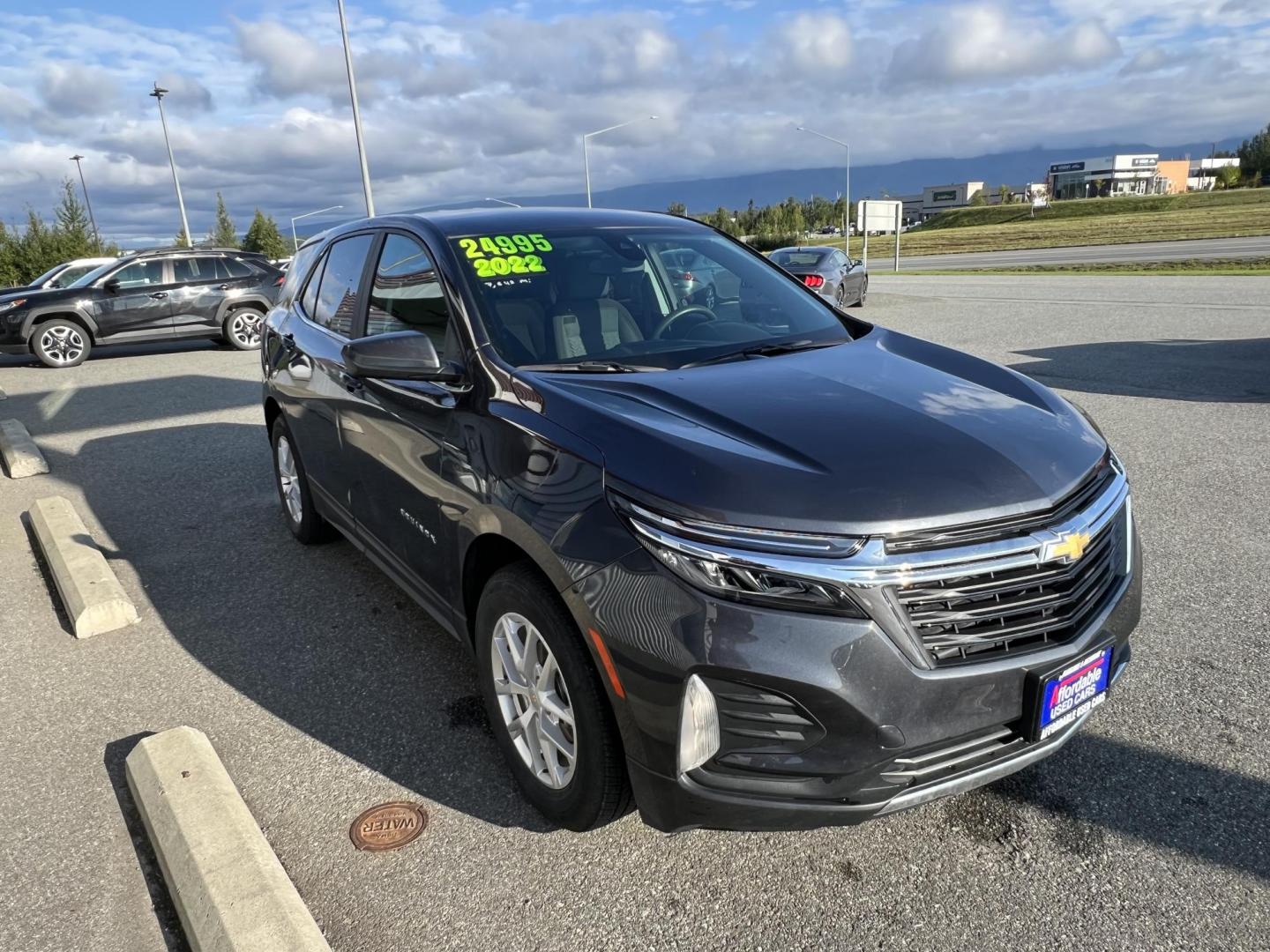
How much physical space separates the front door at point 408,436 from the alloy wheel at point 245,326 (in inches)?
488

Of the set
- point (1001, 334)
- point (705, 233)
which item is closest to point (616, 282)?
point (705, 233)

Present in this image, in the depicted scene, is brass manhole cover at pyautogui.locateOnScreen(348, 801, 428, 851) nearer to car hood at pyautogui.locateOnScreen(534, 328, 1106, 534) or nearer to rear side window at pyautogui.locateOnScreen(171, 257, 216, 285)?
car hood at pyautogui.locateOnScreen(534, 328, 1106, 534)

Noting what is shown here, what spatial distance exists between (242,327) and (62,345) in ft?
8.56

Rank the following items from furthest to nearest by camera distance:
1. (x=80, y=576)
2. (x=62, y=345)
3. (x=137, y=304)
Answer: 1. (x=137, y=304)
2. (x=62, y=345)
3. (x=80, y=576)

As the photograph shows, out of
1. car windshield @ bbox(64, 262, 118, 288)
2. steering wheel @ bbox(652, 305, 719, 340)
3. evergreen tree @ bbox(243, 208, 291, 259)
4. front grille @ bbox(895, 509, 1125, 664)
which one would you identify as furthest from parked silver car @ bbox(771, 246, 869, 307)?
evergreen tree @ bbox(243, 208, 291, 259)

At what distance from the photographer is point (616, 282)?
137 inches

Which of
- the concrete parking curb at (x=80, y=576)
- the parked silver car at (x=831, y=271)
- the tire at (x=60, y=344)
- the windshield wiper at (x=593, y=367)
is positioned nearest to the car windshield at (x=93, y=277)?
the tire at (x=60, y=344)

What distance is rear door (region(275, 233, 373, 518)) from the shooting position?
13.3 feet

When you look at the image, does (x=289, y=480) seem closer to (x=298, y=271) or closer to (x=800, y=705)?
(x=298, y=271)

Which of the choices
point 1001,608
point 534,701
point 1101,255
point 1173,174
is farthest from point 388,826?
point 1173,174

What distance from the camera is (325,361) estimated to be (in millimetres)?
4172

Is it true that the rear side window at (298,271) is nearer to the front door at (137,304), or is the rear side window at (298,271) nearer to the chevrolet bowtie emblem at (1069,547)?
the chevrolet bowtie emblem at (1069,547)

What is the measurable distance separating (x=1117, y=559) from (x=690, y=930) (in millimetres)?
1550

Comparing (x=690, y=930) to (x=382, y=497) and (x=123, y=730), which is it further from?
(x=123, y=730)
